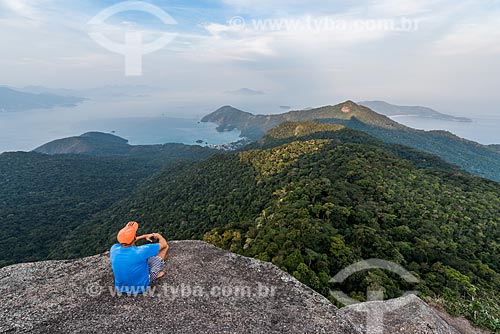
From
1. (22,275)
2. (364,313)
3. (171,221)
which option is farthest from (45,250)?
(364,313)

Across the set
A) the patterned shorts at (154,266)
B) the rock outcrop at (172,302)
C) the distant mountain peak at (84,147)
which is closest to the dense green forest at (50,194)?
the rock outcrop at (172,302)

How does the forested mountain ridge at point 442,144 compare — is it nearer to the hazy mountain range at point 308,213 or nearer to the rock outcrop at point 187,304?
the hazy mountain range at point 308,213

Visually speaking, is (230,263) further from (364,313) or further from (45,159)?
(45,159)

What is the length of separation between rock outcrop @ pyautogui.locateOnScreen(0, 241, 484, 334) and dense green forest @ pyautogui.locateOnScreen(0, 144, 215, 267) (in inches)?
1576

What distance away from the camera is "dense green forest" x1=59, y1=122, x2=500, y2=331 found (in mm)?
14305

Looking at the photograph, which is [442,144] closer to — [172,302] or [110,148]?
[172,302]

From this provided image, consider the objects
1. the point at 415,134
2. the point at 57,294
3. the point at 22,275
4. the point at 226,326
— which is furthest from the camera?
the point at 415,134

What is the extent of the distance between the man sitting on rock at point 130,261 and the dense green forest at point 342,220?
29.5 ft

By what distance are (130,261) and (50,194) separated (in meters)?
75.2

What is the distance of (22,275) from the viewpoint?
6.91 m

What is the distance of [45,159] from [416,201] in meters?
100

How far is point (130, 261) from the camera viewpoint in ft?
17.3

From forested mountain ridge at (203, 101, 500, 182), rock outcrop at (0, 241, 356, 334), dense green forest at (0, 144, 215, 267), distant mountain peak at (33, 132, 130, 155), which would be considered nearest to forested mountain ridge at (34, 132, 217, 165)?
distant mountain peak at (33, 132, 130, 155)

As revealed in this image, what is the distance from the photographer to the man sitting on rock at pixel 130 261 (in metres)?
5.18
